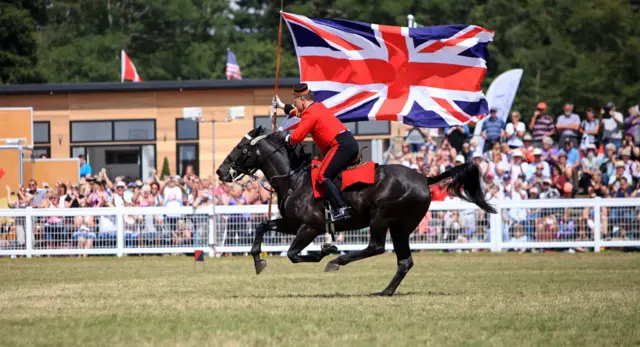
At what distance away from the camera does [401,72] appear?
18.8 m

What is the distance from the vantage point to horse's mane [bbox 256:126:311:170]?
1468cm

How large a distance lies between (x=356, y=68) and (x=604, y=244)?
349 inches

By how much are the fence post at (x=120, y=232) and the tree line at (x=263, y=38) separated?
27721 mm

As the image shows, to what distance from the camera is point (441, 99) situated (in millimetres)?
18703

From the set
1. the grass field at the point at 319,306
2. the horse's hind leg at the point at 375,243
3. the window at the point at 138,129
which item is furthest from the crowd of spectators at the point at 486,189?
the horse's hind leg at the point at 375,243

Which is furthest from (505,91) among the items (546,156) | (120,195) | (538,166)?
(120,195)

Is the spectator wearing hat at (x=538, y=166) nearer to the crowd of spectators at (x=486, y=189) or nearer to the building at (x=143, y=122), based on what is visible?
the crowd of spectators at (x=486, y=189)

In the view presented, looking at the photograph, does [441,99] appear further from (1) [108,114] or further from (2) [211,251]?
(1) [108,114]

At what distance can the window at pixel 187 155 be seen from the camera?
35.8 meters

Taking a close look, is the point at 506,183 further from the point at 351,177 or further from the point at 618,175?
the point at 351,177

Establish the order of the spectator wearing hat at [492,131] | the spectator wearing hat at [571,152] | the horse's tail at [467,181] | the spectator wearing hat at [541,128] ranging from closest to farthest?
the horse's tail at [467,181] → the spectator wearing hat at [571,152] → the spectator wearing hat at [492,131] → the spectator wearing hat at [541,128]

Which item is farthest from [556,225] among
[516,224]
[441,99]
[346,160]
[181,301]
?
[181,301]

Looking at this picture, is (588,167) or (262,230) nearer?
(262,230)

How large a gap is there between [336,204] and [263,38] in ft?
179
